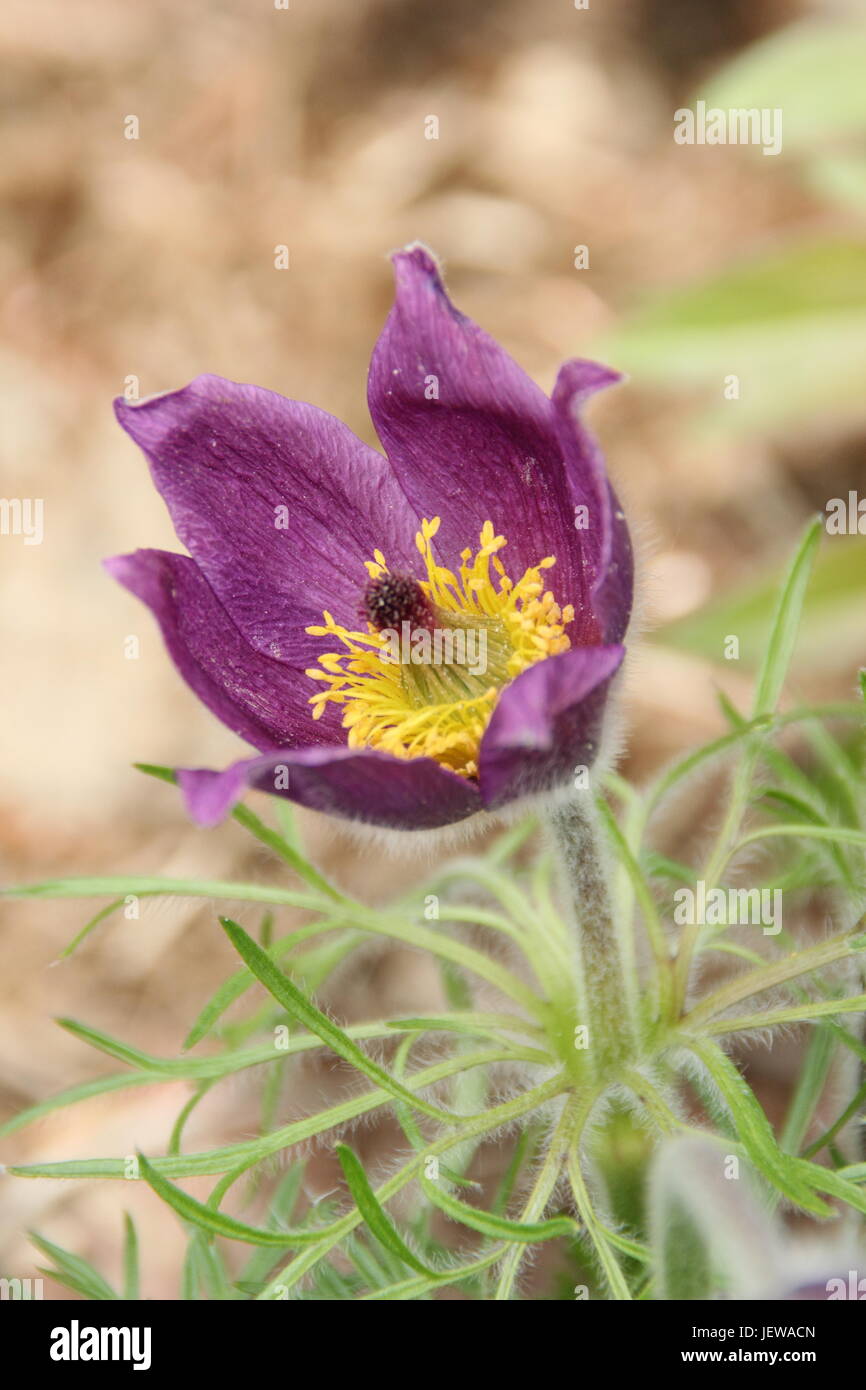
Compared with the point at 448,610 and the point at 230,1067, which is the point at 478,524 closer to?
the point at 448,610

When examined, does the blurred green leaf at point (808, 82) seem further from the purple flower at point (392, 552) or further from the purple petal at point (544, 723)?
the purple petal at point (544, 723)

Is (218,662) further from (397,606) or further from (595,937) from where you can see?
(595,937)

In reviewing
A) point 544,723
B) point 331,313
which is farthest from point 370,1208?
point 331,313

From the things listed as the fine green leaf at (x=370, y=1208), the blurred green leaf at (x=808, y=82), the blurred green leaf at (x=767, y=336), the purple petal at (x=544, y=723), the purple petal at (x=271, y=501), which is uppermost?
the blurred green leaf at (x=808, y=82)

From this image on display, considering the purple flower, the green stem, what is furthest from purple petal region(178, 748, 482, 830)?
the green stem

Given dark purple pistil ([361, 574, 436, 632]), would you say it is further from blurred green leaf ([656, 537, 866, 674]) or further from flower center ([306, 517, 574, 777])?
blurred green leaf ([656, 537, 866, 674])

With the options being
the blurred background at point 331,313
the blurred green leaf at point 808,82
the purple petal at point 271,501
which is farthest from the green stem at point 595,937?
the blurred green leaf at point 808,82

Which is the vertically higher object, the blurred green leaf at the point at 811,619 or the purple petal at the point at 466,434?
the blurred green leaf at the point at 811,619
